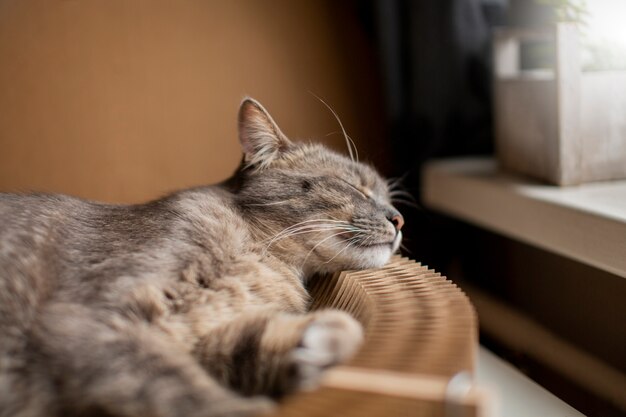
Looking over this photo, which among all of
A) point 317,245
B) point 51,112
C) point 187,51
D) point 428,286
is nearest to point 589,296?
point 428,286

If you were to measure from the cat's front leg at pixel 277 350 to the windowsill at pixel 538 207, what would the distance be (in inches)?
24.2

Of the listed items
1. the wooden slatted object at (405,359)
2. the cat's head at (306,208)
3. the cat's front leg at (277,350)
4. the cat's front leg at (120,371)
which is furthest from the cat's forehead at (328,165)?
the cat's front leg at (120,371)

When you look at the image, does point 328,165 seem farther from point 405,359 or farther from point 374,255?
point 405,359

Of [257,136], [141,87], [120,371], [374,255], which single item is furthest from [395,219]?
[141,87]

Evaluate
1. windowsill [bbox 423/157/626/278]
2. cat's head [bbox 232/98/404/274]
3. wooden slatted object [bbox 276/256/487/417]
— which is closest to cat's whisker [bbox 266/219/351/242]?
cat's head [bbox 232/98/404/274]

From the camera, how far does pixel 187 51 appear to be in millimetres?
1417

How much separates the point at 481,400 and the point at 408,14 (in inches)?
52.2

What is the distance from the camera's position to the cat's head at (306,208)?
105 cm

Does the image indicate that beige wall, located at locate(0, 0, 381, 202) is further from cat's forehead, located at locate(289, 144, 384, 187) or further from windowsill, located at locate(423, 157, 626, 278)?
windowsill, located at locate(423, 157, 626, 278)

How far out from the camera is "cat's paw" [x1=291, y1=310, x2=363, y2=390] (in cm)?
73

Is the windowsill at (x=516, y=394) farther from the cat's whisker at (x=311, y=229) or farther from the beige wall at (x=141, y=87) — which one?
the beige wall at (x=141, y=87)

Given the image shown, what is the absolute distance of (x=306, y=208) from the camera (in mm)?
1067

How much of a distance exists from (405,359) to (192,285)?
337 mm

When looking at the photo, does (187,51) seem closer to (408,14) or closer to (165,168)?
(165,168)
